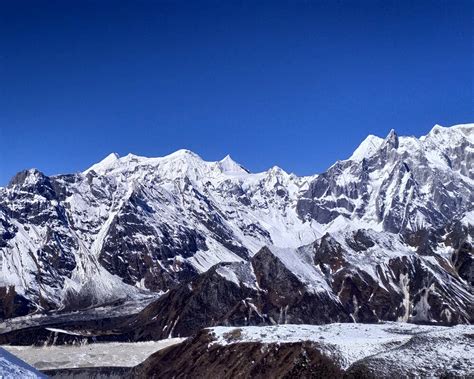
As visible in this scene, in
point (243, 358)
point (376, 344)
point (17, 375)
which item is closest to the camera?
point (17, 375)

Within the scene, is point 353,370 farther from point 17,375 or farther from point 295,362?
point 17,375

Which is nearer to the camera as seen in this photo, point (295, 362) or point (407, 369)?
point (407, 369)

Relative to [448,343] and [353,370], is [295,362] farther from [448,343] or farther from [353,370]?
[448,343]

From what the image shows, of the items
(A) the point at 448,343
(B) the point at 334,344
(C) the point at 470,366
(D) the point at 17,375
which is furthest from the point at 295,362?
(D) the point at 17,375

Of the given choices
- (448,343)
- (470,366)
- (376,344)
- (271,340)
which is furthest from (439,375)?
(271,340)

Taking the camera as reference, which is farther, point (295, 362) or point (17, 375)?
point (295, 362)

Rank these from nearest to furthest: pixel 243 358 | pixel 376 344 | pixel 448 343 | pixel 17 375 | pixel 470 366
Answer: pixel 17 375 → pixel 470 366 → pixel 448 343 → pixel 376 344 → pixel 243 358

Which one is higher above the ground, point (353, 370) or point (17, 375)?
point (17, 375)

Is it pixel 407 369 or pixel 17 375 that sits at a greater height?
pixel 17 375

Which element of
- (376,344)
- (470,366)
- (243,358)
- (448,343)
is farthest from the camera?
(243,358)
